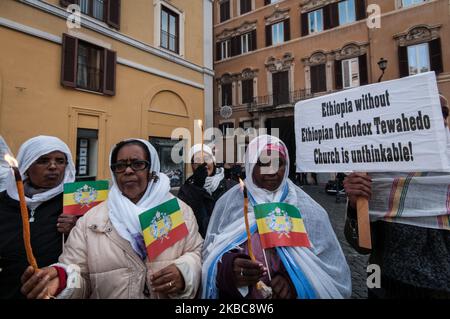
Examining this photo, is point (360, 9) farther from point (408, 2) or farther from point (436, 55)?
point (436, 55)

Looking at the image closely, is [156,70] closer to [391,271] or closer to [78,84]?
[78,84]

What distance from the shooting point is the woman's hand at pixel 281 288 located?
1530 millimetres

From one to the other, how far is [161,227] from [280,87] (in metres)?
17.3

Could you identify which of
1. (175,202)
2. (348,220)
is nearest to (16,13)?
(175,202)

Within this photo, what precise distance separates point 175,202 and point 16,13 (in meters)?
9.62

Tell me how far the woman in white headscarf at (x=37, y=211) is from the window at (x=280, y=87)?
16.4 m

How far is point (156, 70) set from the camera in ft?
38.2

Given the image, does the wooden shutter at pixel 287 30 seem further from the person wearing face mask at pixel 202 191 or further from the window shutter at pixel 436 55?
the person wearing face mask at pixel 202 191

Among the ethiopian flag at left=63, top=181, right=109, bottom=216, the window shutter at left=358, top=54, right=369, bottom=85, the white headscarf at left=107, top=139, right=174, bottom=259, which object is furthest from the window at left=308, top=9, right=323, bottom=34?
the ethiopian flag at left=63, top=181, right=109, bottom=216

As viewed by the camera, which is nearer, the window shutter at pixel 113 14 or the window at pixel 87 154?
the window at pixel 87 154

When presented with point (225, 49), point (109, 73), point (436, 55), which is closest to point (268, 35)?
point (225, 49)

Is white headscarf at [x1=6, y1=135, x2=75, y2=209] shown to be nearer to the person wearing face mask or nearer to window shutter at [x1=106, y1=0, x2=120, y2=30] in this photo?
the person wearing face mask

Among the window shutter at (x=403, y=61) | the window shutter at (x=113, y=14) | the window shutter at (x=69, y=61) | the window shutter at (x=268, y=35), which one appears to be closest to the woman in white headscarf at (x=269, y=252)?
the window shutter at (x=69, y=61)

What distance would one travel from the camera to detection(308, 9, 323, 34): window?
16.1 metres
